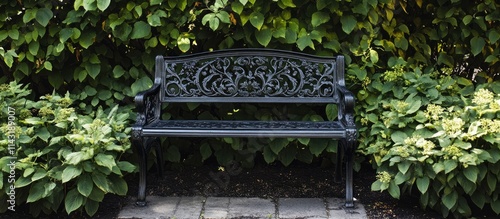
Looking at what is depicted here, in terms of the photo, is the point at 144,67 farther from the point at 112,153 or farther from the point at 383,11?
the point at 383,11

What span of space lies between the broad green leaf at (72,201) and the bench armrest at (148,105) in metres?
0.60

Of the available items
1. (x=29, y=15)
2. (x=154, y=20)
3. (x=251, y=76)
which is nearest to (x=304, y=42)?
(x=251, y=76)

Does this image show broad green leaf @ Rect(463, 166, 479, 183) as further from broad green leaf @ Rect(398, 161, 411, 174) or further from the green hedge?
the green hedge

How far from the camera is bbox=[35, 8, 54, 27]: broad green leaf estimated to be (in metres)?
4.43

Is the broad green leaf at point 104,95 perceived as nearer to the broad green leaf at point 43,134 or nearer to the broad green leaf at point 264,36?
the broad green leaf at point 43,134

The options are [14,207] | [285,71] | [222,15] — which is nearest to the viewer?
[14,207]

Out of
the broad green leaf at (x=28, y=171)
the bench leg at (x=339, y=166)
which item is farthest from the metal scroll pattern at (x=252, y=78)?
the broad green leaf at (x=28, y=171)

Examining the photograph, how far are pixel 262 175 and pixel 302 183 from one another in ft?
1.14

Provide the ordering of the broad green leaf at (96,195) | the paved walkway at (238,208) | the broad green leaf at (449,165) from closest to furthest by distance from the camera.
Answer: the broad green leaf at (449,165) → the broad green leaf at (96,195) → the paved walkway at (238,208)

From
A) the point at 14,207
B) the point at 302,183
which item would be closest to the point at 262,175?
the point at 302,183

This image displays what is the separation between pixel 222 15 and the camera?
14.0ft

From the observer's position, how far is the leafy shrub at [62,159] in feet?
12.0

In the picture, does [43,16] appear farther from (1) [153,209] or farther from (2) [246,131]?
(2) [246,131]

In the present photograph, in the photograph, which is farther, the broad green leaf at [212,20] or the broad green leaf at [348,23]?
the broad green leaf at [348,23]
